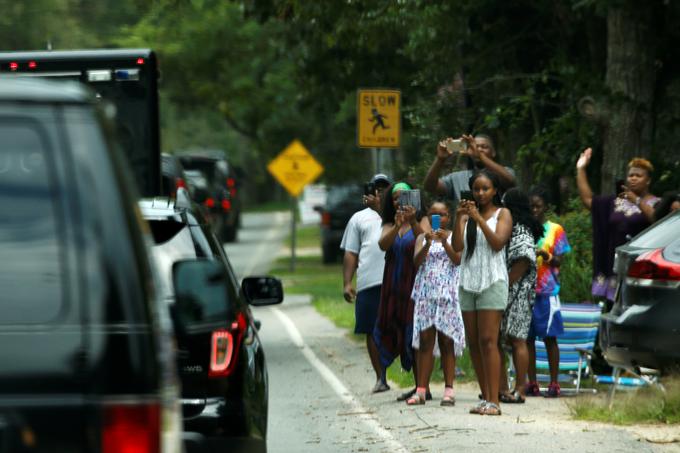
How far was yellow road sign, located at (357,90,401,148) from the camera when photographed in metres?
16.7

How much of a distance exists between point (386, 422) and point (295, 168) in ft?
67.8

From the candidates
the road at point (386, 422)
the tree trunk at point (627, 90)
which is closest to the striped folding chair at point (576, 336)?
the road at point (386, 422)

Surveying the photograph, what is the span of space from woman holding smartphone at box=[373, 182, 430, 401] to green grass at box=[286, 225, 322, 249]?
85.2 feet

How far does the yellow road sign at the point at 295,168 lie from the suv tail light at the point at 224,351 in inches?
951

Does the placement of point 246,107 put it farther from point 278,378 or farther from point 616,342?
point 616,342

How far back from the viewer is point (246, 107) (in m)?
44.4

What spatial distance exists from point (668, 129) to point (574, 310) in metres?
5.21

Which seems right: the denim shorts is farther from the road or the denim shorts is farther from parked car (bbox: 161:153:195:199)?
parked car (bbox: 161:153:195:199)

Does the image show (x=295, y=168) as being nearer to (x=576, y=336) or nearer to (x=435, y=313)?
(x=576, y=336)

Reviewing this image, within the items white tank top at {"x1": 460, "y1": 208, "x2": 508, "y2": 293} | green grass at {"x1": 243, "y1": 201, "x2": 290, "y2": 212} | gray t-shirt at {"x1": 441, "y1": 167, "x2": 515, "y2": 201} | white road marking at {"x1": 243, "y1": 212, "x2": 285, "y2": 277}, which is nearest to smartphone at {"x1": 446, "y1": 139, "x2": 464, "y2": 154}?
gray t-shirt at {"x1": 441, "y1": 167, "x2": 515, "y2": 201}

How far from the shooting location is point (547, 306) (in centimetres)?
1217

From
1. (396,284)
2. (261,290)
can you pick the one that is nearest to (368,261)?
(396,284)

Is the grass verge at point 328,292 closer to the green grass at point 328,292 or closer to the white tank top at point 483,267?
the green grass at point 328,292

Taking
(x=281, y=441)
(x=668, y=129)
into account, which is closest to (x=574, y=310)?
(x=281, y=441)
